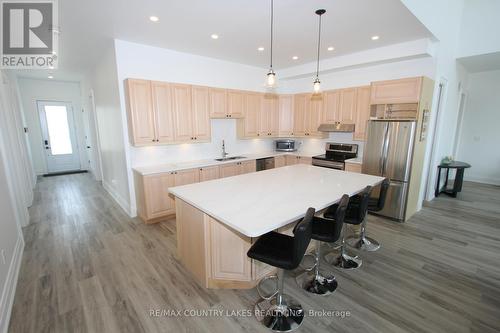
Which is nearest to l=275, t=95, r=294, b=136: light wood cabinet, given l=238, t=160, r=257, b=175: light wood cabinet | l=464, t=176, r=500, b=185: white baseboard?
l=238, t=160, r=257, b=175: light wood cabinet

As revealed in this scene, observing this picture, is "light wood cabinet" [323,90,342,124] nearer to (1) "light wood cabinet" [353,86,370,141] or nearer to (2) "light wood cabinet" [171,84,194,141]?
(1) "light wood cabinet" [353,86,370,141]

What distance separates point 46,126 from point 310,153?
27.6ft

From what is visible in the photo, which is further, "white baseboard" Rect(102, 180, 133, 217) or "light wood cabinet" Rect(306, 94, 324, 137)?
"light wood cabinet" Rect(306, 94, 324, 137)

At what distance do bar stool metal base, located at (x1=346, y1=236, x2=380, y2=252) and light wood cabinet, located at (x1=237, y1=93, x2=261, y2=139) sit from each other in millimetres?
3250

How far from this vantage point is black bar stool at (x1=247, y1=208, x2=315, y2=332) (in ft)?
5.65

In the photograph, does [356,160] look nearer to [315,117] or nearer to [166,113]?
[315,117]

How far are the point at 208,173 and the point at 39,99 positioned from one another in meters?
6.72

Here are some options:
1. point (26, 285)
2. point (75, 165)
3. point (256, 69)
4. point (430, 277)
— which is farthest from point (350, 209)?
point (75, 165)

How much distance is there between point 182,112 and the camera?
14.2 feet

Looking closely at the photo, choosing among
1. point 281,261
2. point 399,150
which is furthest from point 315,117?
point 281,261

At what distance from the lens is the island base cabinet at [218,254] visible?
2262 mm

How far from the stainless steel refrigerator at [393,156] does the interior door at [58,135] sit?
913 cm

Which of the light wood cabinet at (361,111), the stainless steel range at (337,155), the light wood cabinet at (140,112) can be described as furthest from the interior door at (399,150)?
the light wood cabinet at (140,112)

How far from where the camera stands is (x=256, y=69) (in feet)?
18.6
